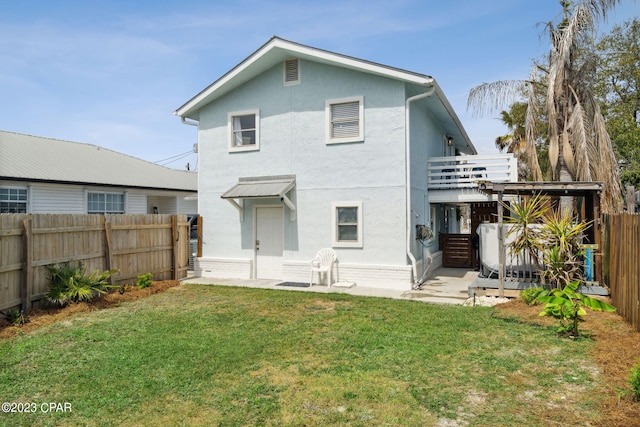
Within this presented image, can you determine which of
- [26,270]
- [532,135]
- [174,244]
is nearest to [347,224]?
[174,244]

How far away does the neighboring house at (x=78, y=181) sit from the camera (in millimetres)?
15680

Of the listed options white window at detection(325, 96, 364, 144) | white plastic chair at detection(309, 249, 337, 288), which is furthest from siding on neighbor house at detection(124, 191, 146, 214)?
white window at detection(325, 96, 364, 144)

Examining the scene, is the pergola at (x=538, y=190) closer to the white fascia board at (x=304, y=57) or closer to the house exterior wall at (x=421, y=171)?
the house exterior wall at (x=421, y=171)

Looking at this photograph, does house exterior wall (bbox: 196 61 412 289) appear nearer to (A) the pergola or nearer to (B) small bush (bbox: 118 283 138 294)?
(A) the pergola

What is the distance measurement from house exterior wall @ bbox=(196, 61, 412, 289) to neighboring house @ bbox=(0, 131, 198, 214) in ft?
14.7

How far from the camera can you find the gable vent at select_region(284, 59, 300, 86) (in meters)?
12.5

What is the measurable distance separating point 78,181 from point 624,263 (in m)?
18.4

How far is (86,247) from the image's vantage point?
991 centimetres

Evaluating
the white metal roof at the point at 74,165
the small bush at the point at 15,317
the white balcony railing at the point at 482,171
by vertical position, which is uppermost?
the white metal roof at the point at 74,165

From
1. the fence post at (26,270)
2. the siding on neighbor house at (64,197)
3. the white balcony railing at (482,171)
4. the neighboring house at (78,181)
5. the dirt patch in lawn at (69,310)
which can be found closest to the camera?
the dirt patch in lawn at (69,310)

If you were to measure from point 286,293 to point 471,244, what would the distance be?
26.8 ft

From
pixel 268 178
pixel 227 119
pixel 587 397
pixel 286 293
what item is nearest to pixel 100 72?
pixel 227 119

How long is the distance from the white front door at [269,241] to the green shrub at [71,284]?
15.6 ft

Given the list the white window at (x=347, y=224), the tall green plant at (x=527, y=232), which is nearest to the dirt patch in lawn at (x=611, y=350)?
the tall green plant at (x=527, y=232)
